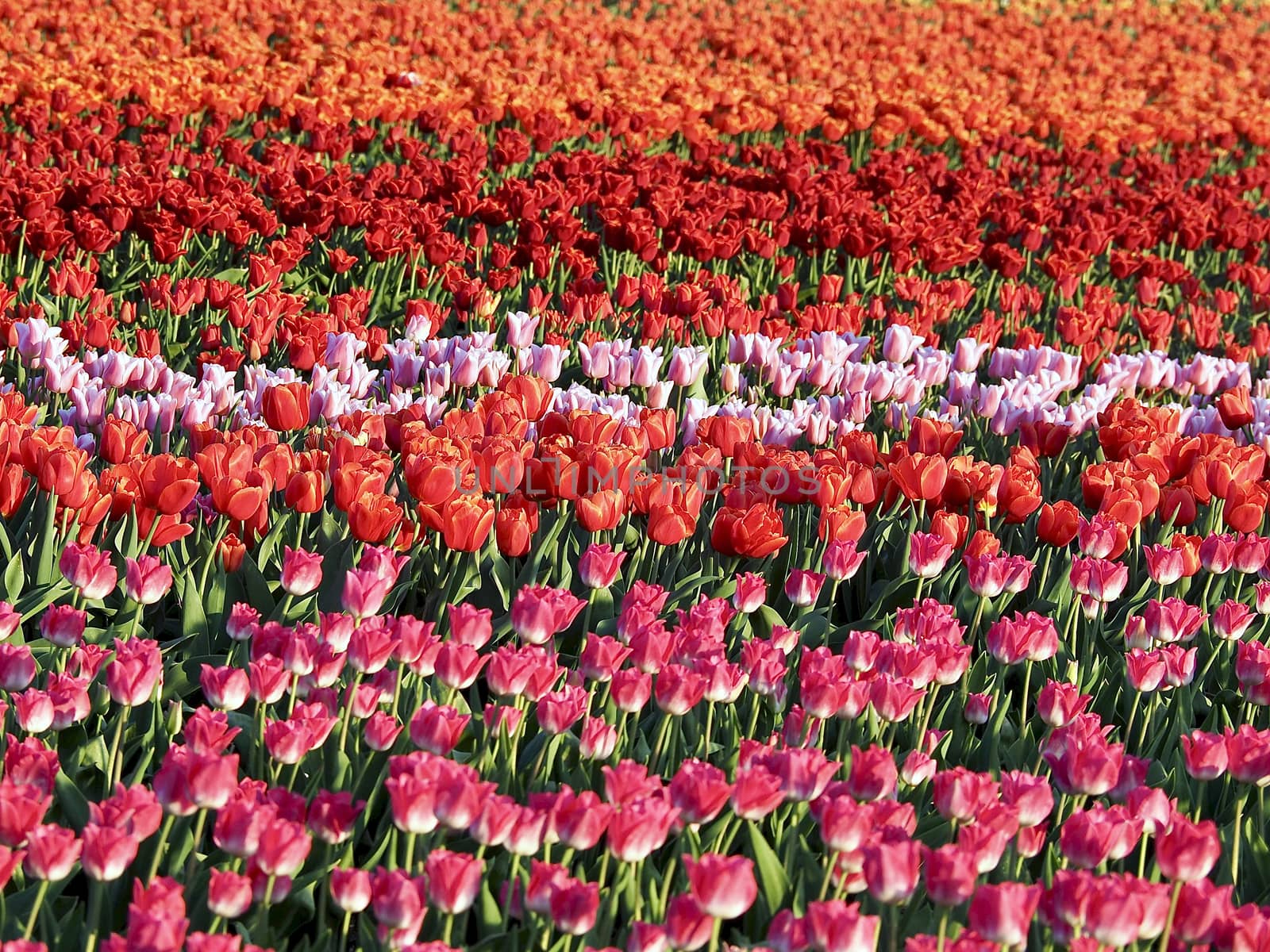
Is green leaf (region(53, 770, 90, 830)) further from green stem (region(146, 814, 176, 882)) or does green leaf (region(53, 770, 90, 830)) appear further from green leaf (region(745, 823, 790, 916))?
green leaf (region(745, 823, 790, 916))

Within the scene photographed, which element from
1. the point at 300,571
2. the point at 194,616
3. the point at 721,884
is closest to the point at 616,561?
the point at 300,571

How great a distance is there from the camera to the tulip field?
7.07 ft

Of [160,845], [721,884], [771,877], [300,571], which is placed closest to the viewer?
[721,884]

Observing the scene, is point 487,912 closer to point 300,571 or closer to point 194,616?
point 300,571

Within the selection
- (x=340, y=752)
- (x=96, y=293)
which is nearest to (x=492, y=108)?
(x=96, y=293)

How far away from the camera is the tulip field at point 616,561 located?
2.16 meters

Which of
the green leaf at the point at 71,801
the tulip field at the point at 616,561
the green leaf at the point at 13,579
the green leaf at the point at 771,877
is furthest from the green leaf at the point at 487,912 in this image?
the green leaf at the point at 13,579

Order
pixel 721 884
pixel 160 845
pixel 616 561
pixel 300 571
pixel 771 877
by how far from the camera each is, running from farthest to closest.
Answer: pixel 616 561, pixel 300 571, pixel 771 877, pixel 160 845, pixel 721 884

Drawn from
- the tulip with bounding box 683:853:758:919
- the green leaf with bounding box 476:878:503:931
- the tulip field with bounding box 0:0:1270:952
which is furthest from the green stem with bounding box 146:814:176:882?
the tulip with bounding box 683:853:758:919

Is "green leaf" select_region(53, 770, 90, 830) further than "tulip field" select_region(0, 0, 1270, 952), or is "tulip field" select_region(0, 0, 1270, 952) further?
"green leaf" select_region(53, 770, 90, 830)

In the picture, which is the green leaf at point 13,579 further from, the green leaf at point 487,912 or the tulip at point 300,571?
the green leaf at point 487,912

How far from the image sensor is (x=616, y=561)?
3.10 m

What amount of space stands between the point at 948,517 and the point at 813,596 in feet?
1.35

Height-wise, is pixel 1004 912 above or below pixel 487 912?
above
